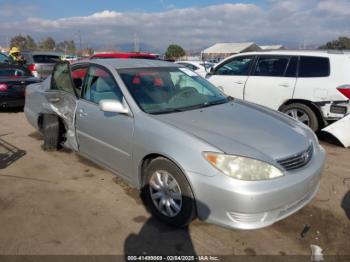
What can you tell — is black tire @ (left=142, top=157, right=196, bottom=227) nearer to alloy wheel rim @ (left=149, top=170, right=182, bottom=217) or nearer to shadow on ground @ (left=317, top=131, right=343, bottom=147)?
alloy wheel rim @ (left=149, top=170, right=182, bottom=217)

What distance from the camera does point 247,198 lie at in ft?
8.91

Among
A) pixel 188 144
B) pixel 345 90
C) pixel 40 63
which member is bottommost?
pixel 188 144

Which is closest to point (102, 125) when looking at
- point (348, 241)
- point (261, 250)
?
point (261, 250)

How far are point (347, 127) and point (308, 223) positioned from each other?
307 cm

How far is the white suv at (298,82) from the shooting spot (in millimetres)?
5988

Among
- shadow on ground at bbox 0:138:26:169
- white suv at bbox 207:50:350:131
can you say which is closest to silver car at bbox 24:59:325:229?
shadow on ground at bbox 0:138:26:169

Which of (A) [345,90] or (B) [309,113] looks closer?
(A) [345,90]

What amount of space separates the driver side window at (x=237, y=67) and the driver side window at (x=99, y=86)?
3.76 m

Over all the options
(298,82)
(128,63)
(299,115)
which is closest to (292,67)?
(298,82)

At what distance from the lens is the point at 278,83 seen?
6.57 m

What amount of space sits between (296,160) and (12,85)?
771 cm

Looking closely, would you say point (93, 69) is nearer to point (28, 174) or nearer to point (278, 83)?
point (28, 174)

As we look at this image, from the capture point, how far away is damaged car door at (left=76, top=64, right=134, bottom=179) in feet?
12.0

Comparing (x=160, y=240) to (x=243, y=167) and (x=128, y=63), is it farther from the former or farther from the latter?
(x=128, y=63)
